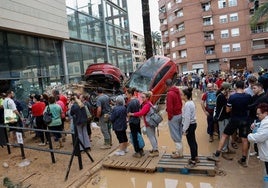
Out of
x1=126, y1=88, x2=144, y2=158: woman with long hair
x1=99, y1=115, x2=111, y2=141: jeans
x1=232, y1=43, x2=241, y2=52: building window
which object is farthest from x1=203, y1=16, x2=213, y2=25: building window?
x1=126, y1=88, x2=144, y2=158: woman with long hair

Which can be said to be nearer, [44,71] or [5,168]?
[5,168]

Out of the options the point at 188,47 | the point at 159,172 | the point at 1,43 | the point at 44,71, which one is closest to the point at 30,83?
the point at 44,71

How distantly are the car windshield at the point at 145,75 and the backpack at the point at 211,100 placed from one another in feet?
21.0

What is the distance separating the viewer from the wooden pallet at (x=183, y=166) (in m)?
5.60

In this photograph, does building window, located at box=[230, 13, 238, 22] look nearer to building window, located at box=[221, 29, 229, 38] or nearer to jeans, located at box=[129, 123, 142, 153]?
building window, located at box=[221, 29, 229, 38]

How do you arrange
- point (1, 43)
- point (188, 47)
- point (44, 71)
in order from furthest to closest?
point (188, 47) → point (44, 71) → point (1, 43)

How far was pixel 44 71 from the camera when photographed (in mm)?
17094

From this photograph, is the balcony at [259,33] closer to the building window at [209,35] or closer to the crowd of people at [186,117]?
the building window at [209,35]

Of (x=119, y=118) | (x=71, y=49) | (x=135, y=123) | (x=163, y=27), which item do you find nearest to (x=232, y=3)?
(x=163, y=27)

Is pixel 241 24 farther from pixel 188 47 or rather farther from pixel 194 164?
pixel 194 164

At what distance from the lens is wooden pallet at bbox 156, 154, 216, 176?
5.60 m

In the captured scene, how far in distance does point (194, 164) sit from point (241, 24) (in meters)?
49.4

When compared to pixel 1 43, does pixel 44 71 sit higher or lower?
lower

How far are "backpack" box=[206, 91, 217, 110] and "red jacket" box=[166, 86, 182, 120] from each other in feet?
6.30
